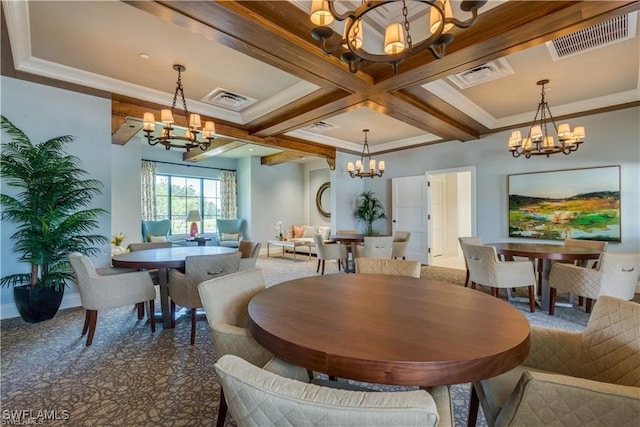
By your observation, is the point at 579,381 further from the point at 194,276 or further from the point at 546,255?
the point at 546,255

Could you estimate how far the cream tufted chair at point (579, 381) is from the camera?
81cm

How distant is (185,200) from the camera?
27.6ft

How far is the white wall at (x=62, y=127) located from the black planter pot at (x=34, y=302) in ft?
1.25

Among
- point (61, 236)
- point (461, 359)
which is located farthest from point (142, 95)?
point (461, 359)

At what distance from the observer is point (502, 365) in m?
0.95

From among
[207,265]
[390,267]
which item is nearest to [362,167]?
[390,267]

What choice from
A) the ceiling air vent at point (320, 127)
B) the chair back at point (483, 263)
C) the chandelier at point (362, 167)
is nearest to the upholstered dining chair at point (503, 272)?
the chair back at point (483, 263)

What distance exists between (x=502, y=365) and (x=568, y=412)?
18 cm

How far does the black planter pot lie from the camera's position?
3.09 metres

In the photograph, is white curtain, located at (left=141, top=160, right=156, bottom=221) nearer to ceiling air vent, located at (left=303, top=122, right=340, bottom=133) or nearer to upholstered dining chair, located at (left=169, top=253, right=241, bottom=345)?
ceiling air vent, located at (left=303, top=122, right=340, bottom=133)

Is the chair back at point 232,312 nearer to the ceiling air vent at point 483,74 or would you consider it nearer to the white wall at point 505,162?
the ceiling air vent at point 483,74

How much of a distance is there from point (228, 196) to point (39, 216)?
576 cm

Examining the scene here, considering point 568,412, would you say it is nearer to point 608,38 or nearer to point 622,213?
point 608,38

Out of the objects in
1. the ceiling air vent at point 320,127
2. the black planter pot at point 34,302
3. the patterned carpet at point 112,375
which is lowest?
the patterned carpet at point 112,375
